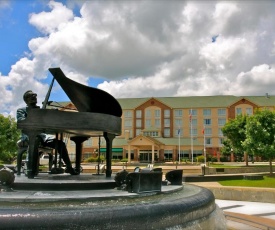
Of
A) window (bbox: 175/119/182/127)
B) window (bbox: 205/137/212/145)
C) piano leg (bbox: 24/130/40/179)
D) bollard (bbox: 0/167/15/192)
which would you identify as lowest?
bollard (bbox: 0/167/15/192)

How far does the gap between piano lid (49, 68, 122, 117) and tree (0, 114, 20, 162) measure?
138 ft

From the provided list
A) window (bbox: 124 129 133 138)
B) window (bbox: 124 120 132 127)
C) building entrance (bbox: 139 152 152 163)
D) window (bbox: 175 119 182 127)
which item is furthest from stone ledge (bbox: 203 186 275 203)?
window (bbox: 124 120 132 127)

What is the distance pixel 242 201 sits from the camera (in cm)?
1568

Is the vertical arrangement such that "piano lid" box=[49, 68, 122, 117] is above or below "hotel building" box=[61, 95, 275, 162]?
below

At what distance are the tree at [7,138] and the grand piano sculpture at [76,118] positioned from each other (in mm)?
42078

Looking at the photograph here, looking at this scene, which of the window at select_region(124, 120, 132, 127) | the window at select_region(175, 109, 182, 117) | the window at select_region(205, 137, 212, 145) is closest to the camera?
the window at select_region(205, 137, 212, 145)

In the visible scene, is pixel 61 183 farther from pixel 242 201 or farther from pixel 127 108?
pixel 127 108

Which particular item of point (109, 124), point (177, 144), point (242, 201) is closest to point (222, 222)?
point (109, 124)

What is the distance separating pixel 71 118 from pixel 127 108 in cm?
7559

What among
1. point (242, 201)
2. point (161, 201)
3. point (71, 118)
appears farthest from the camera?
point (242, 201)

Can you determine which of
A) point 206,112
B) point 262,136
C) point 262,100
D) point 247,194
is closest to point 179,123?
point 206,112

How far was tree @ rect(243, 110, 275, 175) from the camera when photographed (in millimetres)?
31336

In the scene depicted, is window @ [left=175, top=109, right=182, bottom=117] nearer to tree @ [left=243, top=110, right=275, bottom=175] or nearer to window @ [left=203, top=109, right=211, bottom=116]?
window @ [left=203, top=109, right=211, bottom=116]

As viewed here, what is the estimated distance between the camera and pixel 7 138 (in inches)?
1934
